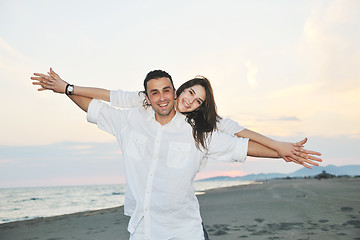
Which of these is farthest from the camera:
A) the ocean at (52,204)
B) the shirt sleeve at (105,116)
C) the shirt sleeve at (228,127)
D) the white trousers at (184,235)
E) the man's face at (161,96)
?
the ocean at (52,204)

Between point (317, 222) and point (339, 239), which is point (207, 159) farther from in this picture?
point (317, 222)

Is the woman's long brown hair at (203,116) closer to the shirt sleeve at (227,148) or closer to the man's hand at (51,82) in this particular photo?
the shirt sleeve at (227,148)

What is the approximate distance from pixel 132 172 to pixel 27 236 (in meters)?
7.95

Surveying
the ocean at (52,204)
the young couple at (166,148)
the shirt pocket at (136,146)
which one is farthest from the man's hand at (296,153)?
the ocean at (52,204)

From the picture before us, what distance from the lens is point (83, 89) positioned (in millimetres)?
3881

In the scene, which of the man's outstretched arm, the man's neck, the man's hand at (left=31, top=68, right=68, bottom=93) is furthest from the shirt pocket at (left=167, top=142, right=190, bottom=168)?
the man's hand at (left=31, top=68, right=68, bottom=93)

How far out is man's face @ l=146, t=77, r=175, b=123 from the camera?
11.4ft

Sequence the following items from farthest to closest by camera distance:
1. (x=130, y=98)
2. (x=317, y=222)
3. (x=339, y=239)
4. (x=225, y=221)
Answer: (x=225, y=221), (x=317, y=222), (x=339, y=239), (x=130, y=98)

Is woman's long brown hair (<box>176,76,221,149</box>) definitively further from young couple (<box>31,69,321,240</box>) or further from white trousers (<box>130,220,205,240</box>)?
white trousers (<box>130,220,205,240</box>)

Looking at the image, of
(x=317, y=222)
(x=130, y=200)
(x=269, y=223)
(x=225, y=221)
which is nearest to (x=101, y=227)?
(x=225, y=221)

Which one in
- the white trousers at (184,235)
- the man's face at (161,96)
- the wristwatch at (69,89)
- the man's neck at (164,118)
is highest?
the wristwatch at (69,89)

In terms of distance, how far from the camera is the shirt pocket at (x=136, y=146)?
11.6ft

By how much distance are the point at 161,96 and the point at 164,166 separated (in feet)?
2.34

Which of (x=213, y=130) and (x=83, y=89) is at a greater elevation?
(x=83, y=89)
